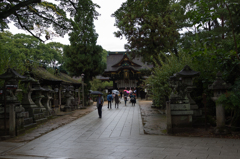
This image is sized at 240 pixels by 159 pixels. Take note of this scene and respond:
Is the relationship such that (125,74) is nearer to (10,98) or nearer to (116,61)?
(116,61)

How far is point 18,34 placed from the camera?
32000 mm

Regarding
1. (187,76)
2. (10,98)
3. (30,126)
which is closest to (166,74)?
(187,76)

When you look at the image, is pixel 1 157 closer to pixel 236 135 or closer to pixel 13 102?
pixel 13 102

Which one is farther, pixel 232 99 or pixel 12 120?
pixel 12 120

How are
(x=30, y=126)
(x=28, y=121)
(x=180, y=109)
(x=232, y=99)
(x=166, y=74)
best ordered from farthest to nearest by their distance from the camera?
1. (x=166, y=74)
2. (x=28, y=121)
3. (x=30, y=126)
4. (x=180, y=109)
5. (x=232, y=99)

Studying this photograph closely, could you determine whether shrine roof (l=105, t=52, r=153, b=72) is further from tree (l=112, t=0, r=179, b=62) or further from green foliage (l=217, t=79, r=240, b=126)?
green foliage (l=217, t=79, r=240, b=126)

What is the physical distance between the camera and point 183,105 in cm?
810

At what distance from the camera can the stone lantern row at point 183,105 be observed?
773 centimetres

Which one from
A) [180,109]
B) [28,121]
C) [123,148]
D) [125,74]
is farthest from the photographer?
[125,74]

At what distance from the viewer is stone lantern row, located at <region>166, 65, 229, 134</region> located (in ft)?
25.4

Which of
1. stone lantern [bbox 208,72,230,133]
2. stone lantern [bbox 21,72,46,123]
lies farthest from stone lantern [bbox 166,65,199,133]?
stone lantern [bbox 21,72,46,123]

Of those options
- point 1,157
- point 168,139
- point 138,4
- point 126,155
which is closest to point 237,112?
point 168,139

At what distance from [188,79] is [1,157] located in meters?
7.07

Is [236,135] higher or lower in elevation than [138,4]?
lower
